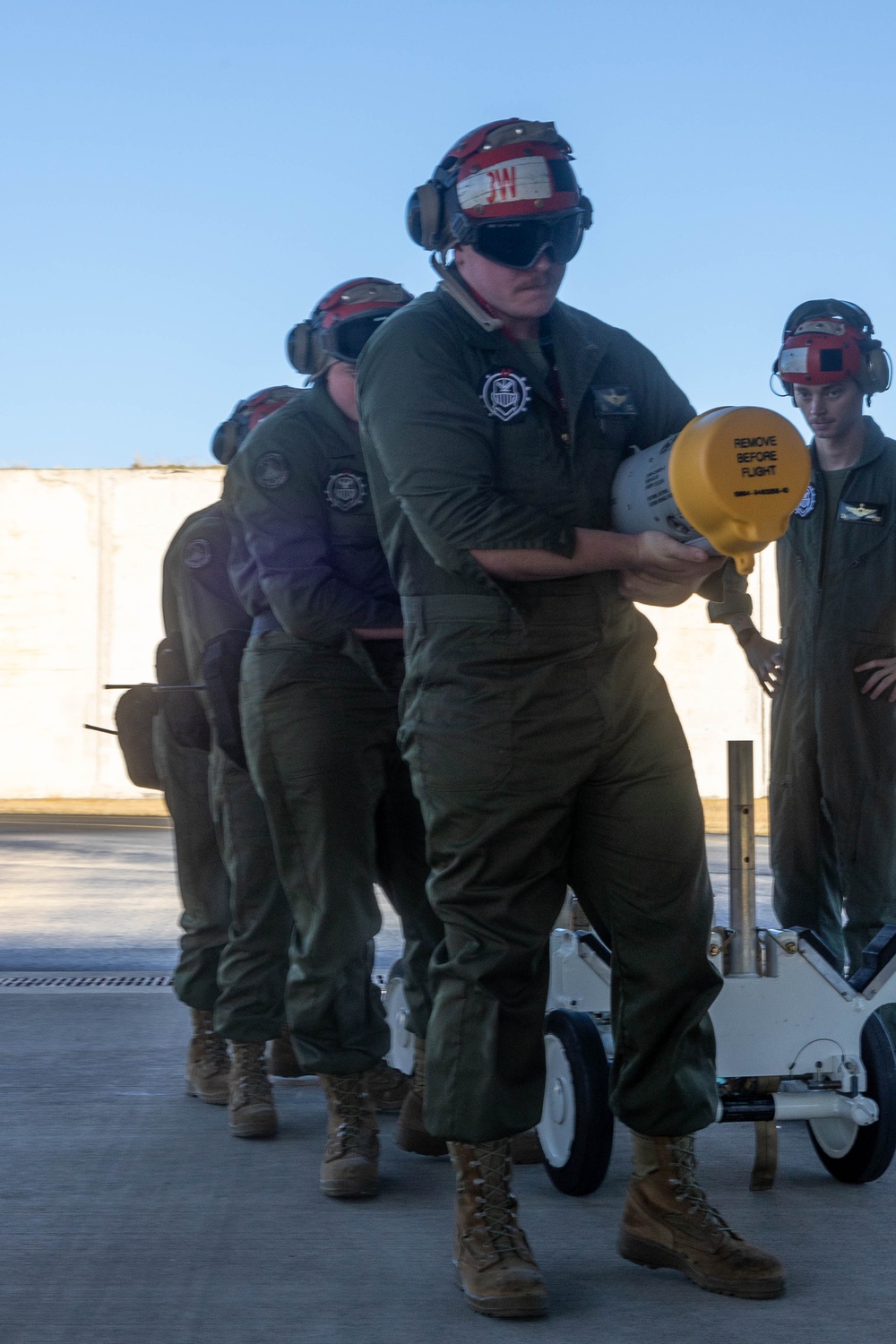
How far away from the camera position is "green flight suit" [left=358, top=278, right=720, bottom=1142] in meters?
2.49

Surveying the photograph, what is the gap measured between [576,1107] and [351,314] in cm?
177

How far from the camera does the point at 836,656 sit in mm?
3678

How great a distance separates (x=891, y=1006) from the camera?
144 inches

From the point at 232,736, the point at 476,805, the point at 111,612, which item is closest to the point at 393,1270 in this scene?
the point at 476,805

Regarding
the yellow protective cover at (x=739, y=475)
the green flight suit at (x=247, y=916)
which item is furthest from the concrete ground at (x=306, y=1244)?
the yellow protective cover at (x=739, y=475)

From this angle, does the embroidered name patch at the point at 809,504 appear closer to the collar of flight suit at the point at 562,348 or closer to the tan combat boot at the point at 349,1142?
the collar of flight suit at the point at 562,348

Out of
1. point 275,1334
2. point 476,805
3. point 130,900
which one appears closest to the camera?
point 275,1334

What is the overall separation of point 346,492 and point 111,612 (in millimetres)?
14991

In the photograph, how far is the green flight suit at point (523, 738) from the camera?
2490mm

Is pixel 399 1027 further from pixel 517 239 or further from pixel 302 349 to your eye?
pixel 517 239

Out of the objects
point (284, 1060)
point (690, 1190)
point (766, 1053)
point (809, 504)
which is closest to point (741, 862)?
point (766, 1053)

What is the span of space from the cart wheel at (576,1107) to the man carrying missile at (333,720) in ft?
1.19

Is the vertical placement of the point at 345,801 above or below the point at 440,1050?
above

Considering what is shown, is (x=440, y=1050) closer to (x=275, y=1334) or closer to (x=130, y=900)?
(x=275, y=1334)
